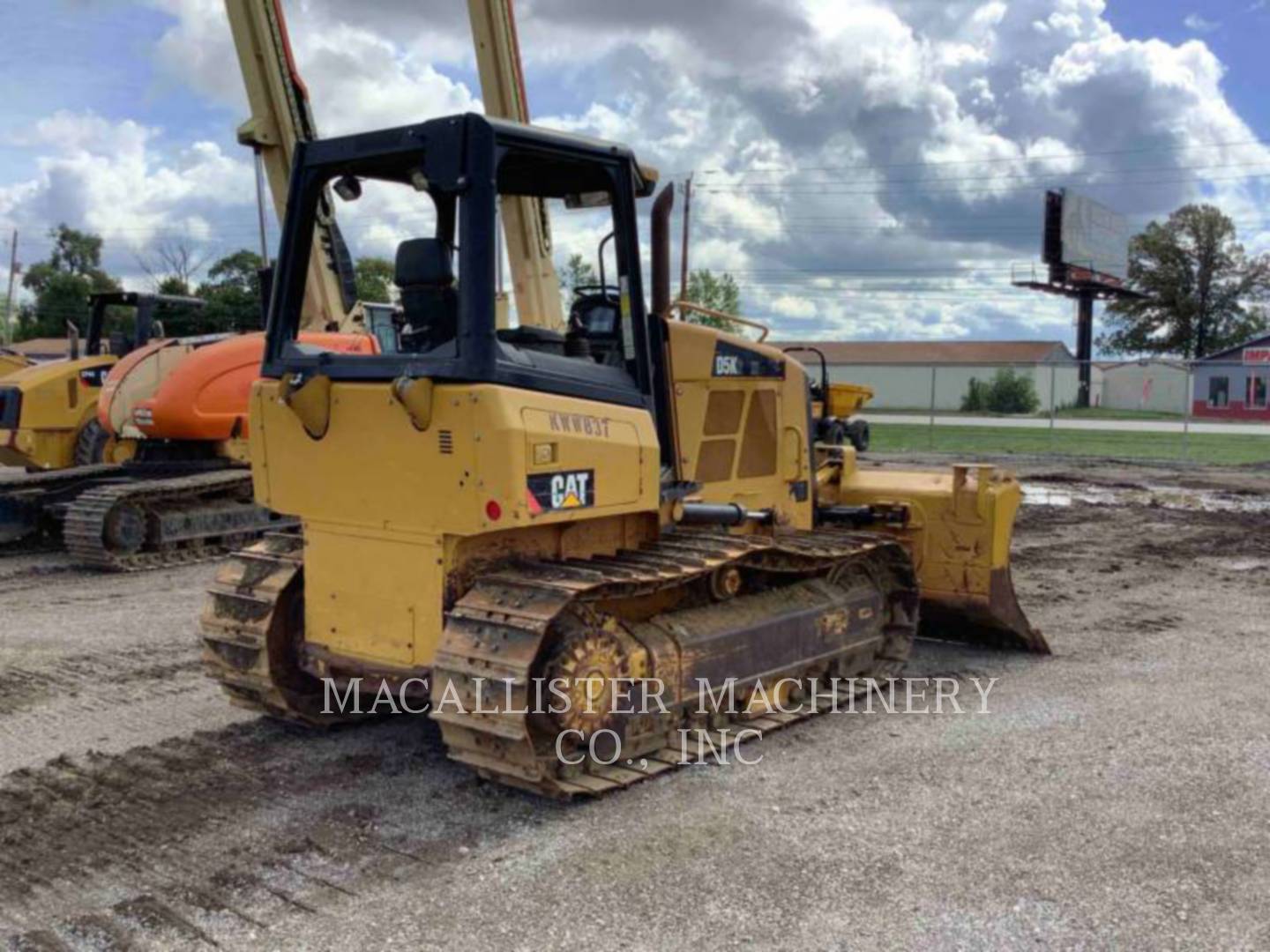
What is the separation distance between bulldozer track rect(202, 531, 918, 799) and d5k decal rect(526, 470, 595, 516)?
0.30m

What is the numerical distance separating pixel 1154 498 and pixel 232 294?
3966cm

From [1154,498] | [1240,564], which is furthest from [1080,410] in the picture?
[1240,564]

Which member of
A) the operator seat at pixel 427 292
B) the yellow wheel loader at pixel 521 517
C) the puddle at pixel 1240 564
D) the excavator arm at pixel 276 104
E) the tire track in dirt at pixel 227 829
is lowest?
the tire track in dirt at pixel 227 829

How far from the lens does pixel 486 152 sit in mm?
4859

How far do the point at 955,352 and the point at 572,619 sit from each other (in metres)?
74.6

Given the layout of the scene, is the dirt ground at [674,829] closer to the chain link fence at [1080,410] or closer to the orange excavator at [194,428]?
the orange excavator at [194,428]

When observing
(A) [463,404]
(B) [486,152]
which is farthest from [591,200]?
(A) [463,404]

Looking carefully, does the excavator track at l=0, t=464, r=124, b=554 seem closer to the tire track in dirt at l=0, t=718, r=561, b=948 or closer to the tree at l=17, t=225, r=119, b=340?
the tire track in dirt at l=0, t=718, r=561, b=948

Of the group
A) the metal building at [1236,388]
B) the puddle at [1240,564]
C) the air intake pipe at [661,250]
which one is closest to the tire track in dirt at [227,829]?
the air intake pipe at [661,250]

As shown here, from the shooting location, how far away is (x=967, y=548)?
25.5 ft

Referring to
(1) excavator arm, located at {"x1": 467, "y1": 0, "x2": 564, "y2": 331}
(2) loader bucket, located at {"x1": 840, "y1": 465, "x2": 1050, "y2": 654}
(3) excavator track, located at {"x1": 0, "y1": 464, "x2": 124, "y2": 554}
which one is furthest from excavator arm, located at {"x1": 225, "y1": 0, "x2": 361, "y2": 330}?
(2) loader bucket, located at {"x1": 840, "y1": 465, "x2": 1050, "y2": 654}

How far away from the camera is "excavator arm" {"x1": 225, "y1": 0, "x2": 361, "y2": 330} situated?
1181cm

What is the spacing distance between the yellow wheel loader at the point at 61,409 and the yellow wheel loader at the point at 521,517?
8.96 m

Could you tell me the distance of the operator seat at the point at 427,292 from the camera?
4.88m
